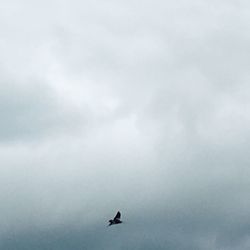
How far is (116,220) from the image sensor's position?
586 ft
